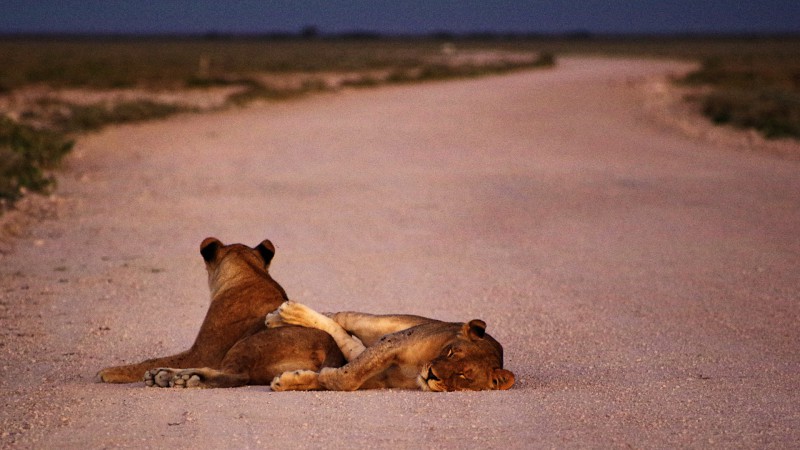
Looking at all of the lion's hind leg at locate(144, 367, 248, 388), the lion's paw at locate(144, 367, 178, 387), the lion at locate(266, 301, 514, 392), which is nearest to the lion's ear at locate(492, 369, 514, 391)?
the lion at locate(266, 301, 514, 392)

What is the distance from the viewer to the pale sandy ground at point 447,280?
18.1 feet

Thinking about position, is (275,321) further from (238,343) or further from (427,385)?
(427,385)

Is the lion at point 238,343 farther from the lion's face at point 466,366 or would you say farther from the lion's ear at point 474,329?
the lion's ear at point 474,329

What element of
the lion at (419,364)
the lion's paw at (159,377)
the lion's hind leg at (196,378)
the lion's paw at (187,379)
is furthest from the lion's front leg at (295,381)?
the lion's paw at (159,377)

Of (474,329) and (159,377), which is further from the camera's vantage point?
(159,377)

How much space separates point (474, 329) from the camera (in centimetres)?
590

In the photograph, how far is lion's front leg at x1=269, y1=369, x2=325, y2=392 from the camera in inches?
240

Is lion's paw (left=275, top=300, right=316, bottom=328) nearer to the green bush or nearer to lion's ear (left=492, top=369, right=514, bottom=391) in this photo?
lion's ear (left=492, top=369, right=514, bottom=391)

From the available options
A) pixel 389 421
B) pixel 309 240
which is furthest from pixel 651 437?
pixel 309 240

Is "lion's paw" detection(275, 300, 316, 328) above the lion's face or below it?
above

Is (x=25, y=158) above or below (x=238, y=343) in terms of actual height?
below

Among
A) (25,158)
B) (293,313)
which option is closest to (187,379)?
(293,313)

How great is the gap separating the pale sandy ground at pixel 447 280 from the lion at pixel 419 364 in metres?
0.11

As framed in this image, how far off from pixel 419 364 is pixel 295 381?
2.31ft
